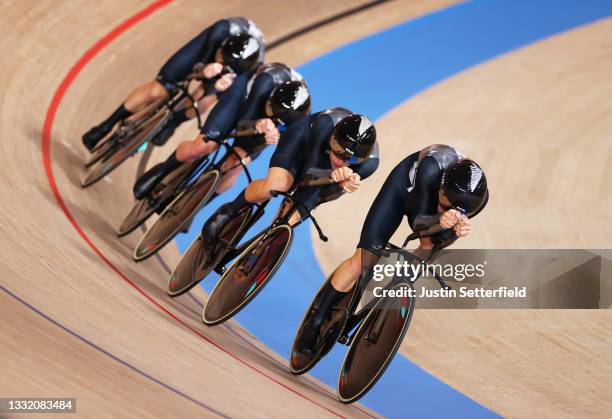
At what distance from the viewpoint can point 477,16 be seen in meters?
9.29

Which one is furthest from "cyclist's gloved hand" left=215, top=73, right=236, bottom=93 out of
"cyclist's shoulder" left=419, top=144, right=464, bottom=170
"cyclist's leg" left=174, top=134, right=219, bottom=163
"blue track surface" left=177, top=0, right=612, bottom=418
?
"cyclist's shoulder" left=419, top=144, right=464, bottom=170

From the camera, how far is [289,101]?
4.57 meters

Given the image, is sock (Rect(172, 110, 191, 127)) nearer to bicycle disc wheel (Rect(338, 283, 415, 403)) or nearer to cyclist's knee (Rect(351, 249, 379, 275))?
cyclist's knee (Rect(351, 249, 379, 275))

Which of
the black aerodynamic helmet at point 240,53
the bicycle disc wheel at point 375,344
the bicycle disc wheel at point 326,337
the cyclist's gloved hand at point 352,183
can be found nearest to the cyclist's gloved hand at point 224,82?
the black aerodynamic helmet at point 240,53

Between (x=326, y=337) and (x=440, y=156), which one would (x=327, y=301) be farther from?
(x=440, y=156)

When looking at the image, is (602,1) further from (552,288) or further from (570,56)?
(552,288)

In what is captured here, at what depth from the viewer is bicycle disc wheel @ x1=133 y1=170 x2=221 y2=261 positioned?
4.95 meters

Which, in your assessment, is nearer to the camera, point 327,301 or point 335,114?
→ point 327,301

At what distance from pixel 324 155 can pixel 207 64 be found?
1.51 m

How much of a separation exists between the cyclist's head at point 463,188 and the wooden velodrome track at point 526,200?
48.4 inches

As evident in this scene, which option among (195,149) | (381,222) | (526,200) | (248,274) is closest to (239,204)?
(248,274)

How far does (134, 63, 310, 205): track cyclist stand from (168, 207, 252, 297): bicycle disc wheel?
1.44 ft

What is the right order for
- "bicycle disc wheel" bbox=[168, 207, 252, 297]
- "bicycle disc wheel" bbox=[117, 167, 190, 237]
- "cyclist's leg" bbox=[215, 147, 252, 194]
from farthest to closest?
"bicycle disc wheel" bbox=[117, 167, 190, 237] → "cyclist's leg" bbox=[215, 147, 252, 194] → "bicycle disc wheel" bbox=[168, 207, 252, 297]

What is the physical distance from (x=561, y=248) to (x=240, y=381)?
8.77 feet
